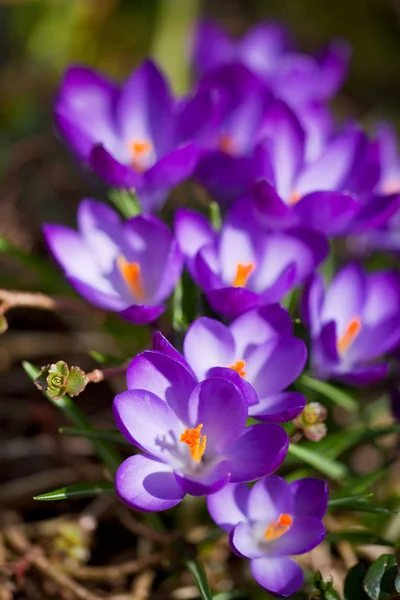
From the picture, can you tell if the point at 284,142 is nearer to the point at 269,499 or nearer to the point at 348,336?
the point at 348,336

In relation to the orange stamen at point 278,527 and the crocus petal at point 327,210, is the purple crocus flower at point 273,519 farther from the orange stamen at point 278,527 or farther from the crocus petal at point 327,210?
the crocus petal at point 327,210

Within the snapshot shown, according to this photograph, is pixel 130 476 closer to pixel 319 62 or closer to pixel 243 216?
pixel 243 216

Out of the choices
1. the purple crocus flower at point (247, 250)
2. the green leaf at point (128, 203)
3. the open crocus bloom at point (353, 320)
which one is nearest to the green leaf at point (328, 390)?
the open crocus bloom at point (353, 320)

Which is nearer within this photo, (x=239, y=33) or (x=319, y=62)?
(x=319, y=62)

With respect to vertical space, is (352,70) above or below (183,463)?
below

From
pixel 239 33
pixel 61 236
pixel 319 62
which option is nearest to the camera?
pixel 61 236

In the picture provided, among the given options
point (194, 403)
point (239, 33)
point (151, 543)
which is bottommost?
point (151, 543)

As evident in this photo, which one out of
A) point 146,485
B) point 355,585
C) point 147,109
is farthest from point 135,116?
point 355,585

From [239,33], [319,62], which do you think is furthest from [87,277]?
[239,33]
